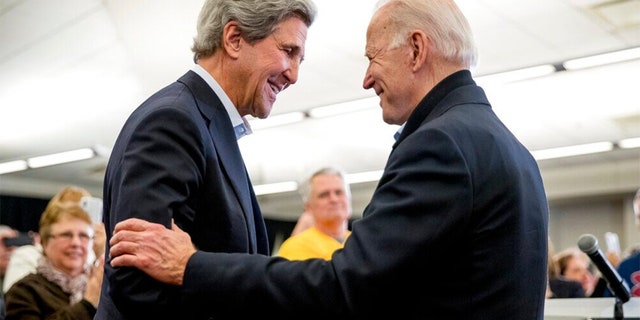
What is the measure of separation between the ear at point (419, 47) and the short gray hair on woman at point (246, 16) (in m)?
0.30

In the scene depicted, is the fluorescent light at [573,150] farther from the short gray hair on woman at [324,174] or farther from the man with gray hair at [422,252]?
the man with gray hair at [422,252]

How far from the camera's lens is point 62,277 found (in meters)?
3.15

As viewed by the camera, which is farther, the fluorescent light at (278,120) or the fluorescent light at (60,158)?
the fluorescent light at (60,158)

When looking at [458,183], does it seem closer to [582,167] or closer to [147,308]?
[147,308]

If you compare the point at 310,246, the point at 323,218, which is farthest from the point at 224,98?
the point at 323,218

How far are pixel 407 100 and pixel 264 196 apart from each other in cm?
1457

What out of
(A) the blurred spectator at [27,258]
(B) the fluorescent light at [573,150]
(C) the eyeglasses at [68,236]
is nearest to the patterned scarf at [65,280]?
(C) the eyeglasses at [68,236]

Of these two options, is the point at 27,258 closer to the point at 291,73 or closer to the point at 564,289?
the point at 291,73

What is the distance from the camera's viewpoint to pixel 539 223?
1.38 m

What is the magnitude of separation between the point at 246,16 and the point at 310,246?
208 centimetres

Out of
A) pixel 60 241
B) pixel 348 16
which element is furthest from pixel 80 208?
pixel 348 16

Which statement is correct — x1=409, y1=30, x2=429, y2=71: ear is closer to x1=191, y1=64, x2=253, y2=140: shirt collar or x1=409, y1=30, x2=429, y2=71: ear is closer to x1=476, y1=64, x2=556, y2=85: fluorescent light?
x1=191, y1=64, x2=253, y2=140: shirt collar

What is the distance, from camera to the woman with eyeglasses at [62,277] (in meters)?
2.76

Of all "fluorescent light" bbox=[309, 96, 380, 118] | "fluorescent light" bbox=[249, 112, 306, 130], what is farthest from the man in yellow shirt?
"fluorescent light" bbox=[249, 112, 306, 130]
